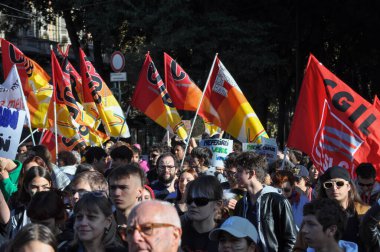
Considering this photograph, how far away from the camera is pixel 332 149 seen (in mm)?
9281

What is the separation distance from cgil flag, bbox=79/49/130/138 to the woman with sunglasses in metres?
8.72

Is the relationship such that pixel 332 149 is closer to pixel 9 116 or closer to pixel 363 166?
pixel 363 166

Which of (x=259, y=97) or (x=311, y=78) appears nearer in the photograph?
(x=311, y=78)

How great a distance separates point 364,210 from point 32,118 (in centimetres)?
945

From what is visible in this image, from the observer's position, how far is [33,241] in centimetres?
480

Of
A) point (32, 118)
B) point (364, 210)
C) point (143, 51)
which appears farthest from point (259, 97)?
point (364, 210)

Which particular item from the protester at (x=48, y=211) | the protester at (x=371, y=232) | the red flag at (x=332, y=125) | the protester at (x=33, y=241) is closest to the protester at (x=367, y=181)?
the red flag at (x=332, y=125)

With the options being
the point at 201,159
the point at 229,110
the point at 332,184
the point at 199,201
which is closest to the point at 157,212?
the point at 199,201

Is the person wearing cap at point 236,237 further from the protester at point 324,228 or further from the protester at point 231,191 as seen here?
the protester at point 231,191

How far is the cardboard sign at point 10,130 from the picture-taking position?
900 cm

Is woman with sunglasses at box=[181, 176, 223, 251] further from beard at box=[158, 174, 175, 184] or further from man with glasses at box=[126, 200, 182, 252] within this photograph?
beard at box=[158, 174, 175, 184]

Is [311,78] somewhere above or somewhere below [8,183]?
above

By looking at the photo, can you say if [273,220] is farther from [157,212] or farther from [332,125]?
[332,125]

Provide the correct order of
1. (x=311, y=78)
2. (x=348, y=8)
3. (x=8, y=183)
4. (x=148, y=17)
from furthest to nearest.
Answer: (x=348, y=8), (x=148, y=17), (x=311, y=78), (x=8, y=183)
